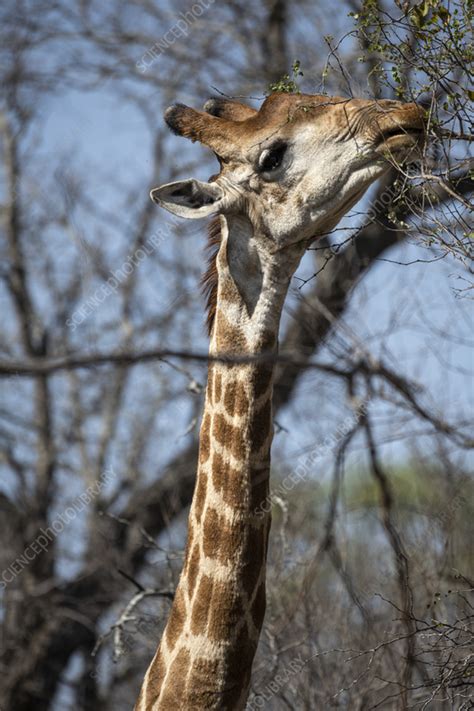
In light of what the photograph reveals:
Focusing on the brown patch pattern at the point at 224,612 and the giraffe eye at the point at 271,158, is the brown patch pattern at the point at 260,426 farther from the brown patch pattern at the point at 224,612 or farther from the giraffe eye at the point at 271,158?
the giraffe eye at the point at 271,158

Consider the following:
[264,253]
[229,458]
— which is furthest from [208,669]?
[264,253]

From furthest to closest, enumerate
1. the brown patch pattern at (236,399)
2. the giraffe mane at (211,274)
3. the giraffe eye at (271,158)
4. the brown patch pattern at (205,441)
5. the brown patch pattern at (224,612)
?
the giraffe mane at (211,274), the giraffe eye at (271,158), the brown patch pattern at (205,441), the brown patch pattern at (236,399), the brown patch pattern at (224,612)

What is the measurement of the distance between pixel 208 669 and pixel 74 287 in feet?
31.8

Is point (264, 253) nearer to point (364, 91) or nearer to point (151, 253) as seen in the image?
point (364, 91)

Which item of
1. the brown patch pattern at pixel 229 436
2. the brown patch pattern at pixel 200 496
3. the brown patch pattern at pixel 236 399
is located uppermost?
the brown patch pattern at pixel 236 399

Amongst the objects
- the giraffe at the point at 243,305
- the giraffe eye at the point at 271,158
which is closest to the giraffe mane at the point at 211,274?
the giraffe at the point at 243,305

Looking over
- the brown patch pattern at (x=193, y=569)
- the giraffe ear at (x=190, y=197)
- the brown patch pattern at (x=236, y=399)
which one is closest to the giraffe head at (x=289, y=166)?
the giraffe ear at (x=190, y=197)

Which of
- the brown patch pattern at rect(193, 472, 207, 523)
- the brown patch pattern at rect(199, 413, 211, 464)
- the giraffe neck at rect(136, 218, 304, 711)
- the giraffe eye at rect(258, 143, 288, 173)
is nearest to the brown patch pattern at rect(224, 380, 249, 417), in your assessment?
the giraffe neck at rect(136, 218, 304, 711)

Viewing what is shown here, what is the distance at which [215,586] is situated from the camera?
3.93m

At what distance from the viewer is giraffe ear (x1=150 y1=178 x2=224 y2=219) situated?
14.1 feet

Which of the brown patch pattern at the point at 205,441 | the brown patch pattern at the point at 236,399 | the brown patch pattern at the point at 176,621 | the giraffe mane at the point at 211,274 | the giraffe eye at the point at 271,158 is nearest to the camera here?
the brown patch pattern at the point at 176,621

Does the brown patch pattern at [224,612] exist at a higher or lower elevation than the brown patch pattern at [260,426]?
lower

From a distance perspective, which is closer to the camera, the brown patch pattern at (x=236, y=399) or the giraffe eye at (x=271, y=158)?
the brown patch pattern at (x=236, y=399)

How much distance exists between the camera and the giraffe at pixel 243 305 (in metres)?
3.91
